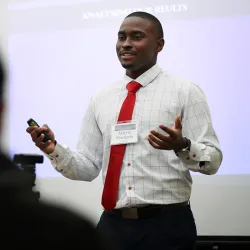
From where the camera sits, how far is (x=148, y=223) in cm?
204

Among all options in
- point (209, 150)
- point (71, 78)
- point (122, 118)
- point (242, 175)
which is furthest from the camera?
point (71, 78)

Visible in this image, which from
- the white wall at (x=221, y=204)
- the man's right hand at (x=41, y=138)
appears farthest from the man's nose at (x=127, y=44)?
the white wall at (x=221, y=204)

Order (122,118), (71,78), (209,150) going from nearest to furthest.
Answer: (209,150), (122,118), (71,78)

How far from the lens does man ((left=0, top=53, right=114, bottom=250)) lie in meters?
0.44

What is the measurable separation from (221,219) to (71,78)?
1.48 meters

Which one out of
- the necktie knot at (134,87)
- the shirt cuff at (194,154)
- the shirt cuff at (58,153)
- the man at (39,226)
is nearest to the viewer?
the man at (39,226)

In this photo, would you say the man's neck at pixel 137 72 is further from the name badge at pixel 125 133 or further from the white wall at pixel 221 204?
the white wall at pixel 221 204

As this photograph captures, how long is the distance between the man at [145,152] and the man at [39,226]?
1.41 m

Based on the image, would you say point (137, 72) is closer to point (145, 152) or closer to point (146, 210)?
point (145, 152)

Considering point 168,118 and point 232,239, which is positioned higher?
point 168,118

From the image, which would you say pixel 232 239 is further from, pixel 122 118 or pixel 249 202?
pixel 122 118

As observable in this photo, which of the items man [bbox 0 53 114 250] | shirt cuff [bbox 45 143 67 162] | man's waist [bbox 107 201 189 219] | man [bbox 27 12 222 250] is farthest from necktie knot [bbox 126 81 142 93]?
man [bbox 0 53 114 250]

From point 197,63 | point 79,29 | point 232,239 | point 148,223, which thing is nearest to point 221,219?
point 232,239

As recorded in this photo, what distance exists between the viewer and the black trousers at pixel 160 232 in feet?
6.64
